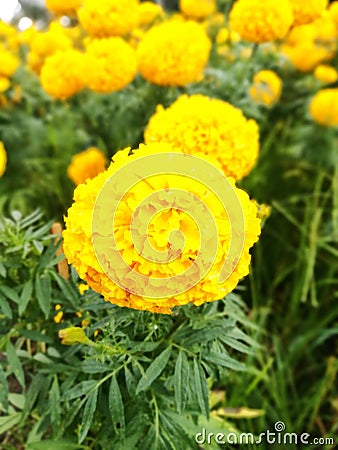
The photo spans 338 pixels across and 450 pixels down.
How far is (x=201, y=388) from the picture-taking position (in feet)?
3.33

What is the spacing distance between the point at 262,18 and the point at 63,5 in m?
0.78

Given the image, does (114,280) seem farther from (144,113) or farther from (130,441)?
(144,113)

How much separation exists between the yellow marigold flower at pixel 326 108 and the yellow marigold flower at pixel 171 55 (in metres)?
0.60

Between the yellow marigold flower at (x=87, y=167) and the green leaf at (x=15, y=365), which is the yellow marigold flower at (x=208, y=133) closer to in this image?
the green leaf at (x=15, y=365)

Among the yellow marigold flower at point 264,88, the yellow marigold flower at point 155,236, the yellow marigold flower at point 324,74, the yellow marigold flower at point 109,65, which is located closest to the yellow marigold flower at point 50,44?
the yellow marigold flower at point 109,65

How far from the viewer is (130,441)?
43.0 inches

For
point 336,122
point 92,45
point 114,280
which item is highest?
point 92,45

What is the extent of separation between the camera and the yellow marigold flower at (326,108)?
2.14m

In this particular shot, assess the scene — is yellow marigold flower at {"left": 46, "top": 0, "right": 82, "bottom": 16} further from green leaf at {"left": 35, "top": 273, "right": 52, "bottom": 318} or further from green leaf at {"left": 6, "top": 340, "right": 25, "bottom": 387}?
Result: green leaf at {"left": 6, "top": 340, "right": 25, "bottom": 387}

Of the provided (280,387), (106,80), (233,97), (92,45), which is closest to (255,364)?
(280,387)

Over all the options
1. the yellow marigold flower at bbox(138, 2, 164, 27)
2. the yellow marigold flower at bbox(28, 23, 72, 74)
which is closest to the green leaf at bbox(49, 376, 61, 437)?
the yellow marigold flower at bbox(28, 23, 72, 74)

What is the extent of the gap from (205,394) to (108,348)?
19cm

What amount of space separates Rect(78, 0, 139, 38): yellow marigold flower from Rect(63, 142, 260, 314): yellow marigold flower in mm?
1125

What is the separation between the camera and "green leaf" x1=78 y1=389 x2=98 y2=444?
3.23ft
